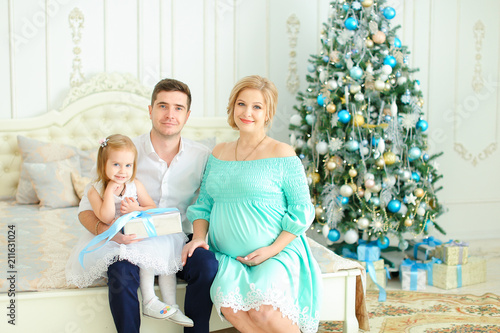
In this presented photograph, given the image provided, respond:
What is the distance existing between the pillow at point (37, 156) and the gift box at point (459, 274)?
2555 mm

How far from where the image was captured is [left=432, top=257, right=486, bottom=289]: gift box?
11.0ft

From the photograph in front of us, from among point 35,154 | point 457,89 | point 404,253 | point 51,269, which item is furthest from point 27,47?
point 457,89

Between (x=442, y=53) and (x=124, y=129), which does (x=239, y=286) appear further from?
(x=442, y=53)

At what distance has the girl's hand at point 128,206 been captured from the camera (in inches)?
79.8

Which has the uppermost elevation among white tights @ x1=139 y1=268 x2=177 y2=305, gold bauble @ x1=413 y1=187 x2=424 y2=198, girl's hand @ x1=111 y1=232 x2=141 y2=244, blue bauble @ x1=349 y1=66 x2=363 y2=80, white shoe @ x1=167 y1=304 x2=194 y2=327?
blue bauble @ x1=349 y1=66 x2=363 y2=80

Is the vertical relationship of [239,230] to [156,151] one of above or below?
below

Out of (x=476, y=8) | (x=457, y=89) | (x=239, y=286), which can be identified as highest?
(x=476, y=8)

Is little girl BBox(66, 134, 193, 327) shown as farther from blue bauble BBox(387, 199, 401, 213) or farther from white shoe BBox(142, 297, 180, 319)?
blue bauble BBox(387, 199, 401, 213)

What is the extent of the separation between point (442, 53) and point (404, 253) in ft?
6.18

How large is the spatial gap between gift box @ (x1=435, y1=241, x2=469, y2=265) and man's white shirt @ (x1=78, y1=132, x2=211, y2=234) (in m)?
1.95

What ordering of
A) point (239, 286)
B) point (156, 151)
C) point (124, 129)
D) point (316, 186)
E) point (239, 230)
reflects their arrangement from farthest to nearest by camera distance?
1. point (124, 129)
2. point (316, 186)
3. point (156, 151)
4. point (239, 230)
5. point (239, 286)

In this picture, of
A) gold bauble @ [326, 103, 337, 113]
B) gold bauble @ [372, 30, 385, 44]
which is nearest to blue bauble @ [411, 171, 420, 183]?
gold bauble @ [326, 103, 337, 113]

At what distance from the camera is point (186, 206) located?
2342 mm

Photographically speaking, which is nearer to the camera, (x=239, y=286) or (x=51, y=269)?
(x=239, y=286)
